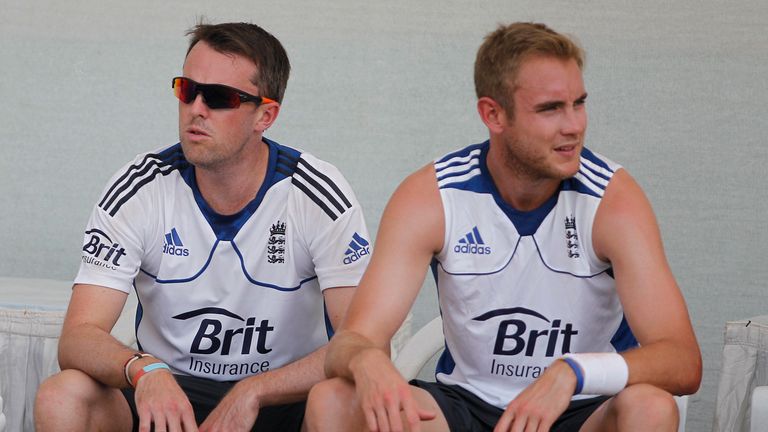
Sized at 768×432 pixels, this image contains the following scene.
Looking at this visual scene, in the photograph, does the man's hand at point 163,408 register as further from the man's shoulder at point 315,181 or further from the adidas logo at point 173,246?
the man's shoulder at point 315,181

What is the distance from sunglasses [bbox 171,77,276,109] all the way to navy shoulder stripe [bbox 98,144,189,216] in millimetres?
220

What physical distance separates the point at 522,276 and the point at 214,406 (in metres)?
0.89

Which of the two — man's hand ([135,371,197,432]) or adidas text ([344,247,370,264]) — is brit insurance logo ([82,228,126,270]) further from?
adidas text ([344,247,370,264])

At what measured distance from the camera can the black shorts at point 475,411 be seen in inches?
103

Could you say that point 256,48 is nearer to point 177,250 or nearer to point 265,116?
point 265,116

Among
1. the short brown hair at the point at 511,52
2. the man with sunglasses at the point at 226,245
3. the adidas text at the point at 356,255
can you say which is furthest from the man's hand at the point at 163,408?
the short brown hair at the point at 511,52

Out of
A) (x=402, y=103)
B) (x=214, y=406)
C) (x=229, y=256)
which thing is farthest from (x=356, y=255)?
(x=402, y=103)

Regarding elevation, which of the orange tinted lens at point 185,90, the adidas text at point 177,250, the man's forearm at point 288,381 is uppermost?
the orange tinted lens at point 185,90

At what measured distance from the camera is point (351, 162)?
14.0 ft

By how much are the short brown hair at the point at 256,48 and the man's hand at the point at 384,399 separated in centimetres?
98

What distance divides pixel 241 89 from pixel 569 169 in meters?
0.91

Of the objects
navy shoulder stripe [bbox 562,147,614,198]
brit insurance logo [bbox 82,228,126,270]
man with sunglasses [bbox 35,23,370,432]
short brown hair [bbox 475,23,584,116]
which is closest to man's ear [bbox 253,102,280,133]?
man with sunglasses [bbox 35,23,370,432]

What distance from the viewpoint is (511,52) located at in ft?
8.72

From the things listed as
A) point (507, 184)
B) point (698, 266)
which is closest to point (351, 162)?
point (698, 266)
